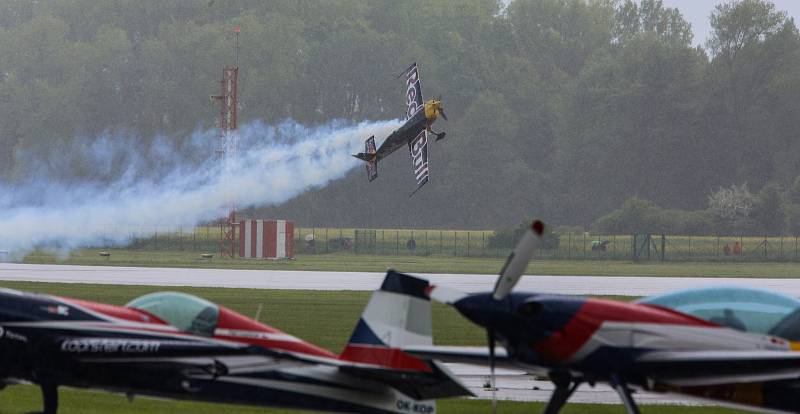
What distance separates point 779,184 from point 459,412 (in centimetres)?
9662

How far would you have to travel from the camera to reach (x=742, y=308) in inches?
555

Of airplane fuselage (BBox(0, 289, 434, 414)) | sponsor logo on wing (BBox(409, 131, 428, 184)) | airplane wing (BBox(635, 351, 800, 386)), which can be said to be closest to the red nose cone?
airplane wing (BBox(635, 351, 800, 386))

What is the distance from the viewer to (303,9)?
134m

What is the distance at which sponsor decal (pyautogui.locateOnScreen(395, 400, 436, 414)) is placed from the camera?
586 inches

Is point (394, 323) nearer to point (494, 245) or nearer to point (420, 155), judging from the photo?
point (420, 155)

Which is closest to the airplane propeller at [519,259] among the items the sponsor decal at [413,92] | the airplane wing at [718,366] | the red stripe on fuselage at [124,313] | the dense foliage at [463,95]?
the airplane wing at [718,366]

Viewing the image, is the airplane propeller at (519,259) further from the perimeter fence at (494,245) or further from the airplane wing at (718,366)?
the perimeter fence at (494,245)

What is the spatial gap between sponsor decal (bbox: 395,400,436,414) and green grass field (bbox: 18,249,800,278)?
48250 millimetres

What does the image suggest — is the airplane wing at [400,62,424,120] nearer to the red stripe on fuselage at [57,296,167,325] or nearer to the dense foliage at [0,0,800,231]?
the dense foliage at [0,0,800,231]

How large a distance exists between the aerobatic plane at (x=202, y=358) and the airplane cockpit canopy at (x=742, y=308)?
8.29ft

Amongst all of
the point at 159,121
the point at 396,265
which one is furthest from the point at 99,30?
the point at 396,265

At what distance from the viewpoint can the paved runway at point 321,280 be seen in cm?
5006

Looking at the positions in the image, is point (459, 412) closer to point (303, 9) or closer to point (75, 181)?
point (75, 181)

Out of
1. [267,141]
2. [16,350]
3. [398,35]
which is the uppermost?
[398,35]
